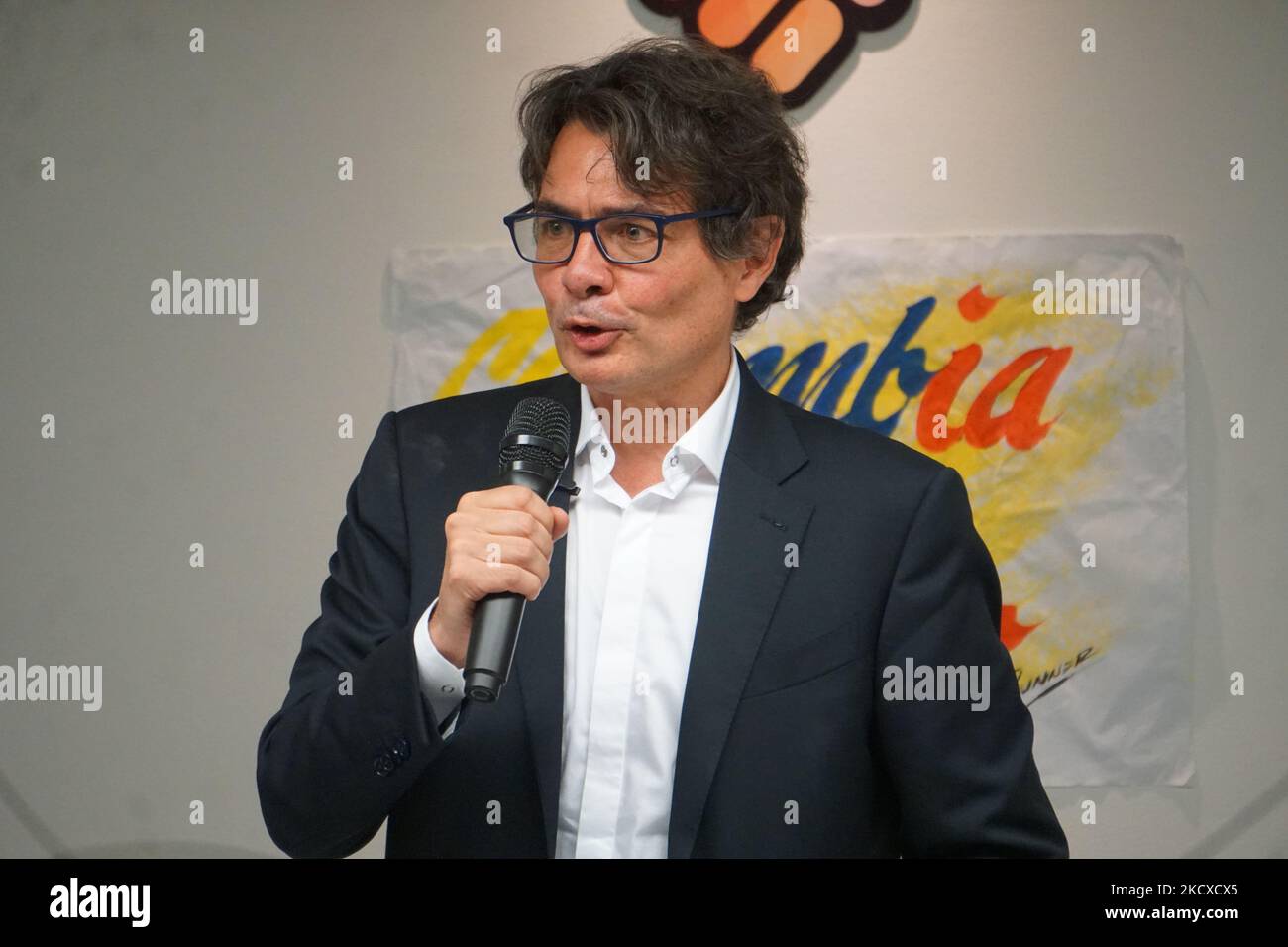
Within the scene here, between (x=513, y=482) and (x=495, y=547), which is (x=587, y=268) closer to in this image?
(x=513, y=482)

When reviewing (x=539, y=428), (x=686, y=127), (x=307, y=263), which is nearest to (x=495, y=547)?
(x=539, y=428)

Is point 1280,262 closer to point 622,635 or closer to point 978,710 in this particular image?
point 978,710

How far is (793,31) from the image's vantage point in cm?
272

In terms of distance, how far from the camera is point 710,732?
4.55 feet

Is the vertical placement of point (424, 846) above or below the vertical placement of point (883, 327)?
below

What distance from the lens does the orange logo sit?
272cm

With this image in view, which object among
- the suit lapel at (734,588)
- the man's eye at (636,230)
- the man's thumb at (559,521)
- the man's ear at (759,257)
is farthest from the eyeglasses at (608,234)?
the man's thumb at (559,521)

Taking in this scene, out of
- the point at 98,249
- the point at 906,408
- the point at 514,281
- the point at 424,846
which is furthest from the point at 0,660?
the point at 906,408

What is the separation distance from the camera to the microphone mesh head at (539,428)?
131 centimetres

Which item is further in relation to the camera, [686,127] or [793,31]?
[793,31]

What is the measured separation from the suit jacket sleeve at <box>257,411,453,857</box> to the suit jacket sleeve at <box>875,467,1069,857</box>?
0.51 meters

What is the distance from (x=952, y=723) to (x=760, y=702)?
→ 0.21 m
